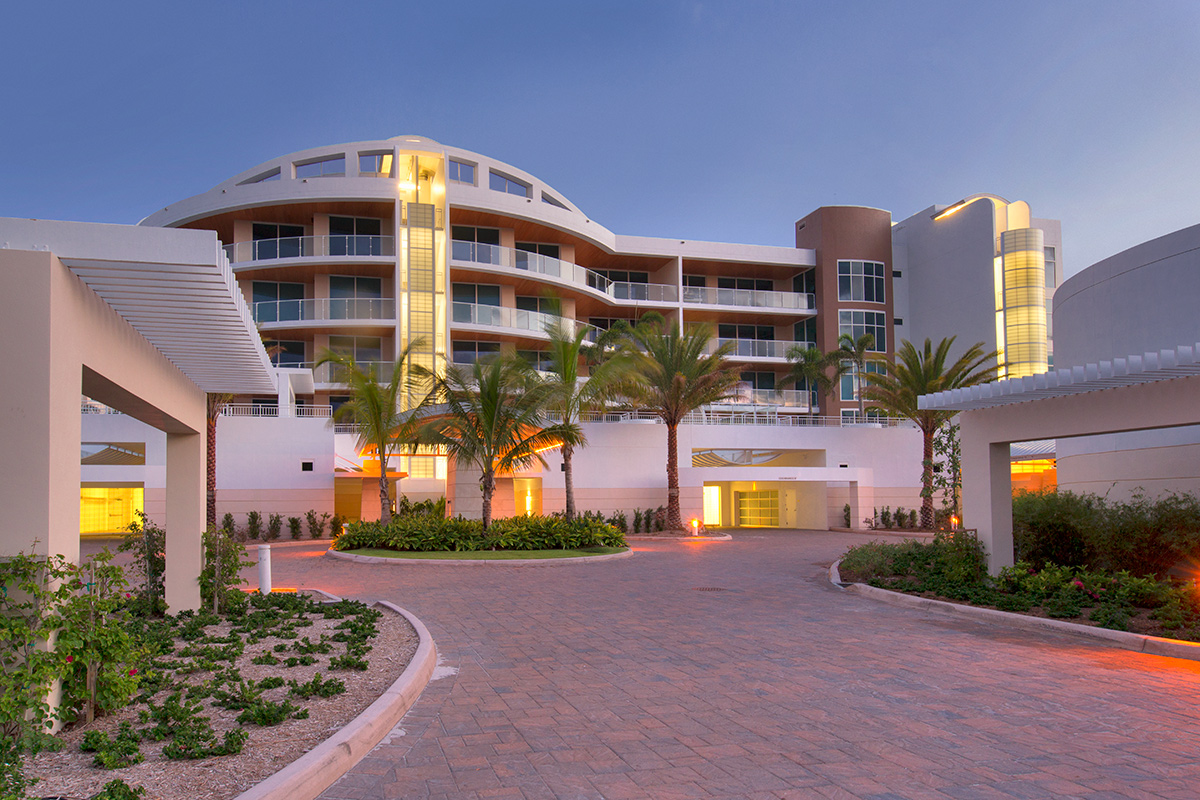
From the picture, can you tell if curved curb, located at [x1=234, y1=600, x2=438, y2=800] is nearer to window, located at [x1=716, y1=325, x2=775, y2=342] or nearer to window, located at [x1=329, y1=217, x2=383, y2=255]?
window, located at [x1=329, y1=217, x2=383, y2=255]

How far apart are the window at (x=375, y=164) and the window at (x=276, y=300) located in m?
6.45

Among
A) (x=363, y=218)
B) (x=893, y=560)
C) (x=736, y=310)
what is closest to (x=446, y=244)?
(x=363, y=218)

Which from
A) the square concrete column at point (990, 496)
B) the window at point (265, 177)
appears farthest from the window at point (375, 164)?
the square concrete column at point (990, 496)

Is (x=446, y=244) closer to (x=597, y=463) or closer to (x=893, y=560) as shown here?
(x=597, y=463)

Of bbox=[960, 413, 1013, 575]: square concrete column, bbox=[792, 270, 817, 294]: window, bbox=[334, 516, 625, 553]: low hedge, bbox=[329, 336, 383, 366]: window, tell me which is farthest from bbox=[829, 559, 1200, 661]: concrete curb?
bbox=[792, 270, 817, 294]: window

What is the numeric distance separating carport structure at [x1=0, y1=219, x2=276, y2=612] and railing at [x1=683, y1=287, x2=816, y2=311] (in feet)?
127

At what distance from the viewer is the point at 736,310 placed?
4650cm

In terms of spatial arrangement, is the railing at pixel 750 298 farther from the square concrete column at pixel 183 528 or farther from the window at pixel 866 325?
the square concrete column at pixel 183 528

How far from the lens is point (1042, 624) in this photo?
35.7 feet

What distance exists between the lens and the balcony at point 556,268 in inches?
1550

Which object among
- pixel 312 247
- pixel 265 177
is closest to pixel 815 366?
pixel 312 247

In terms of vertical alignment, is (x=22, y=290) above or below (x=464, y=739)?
above

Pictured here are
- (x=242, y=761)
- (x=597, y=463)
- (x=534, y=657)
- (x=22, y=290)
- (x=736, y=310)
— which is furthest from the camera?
(x=736, y=310)

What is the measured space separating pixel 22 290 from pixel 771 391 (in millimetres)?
43300
